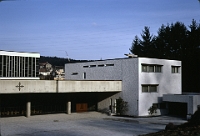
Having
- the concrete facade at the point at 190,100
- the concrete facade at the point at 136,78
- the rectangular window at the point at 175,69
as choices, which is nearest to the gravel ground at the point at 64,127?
the concrete facade at the point at 136,78

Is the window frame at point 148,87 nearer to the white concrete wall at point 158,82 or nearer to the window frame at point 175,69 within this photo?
the white concrete wall at point 158,82

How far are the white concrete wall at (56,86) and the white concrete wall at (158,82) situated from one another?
113 inches

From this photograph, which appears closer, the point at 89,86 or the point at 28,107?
the point at 28,107

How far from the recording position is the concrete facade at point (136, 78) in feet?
108

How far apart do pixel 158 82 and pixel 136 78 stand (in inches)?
134

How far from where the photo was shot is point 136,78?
32.8 metres

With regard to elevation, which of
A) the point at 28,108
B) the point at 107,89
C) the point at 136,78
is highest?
the point at 136,78

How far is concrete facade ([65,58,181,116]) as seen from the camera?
3288 cm

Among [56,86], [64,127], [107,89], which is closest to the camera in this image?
[64,127]

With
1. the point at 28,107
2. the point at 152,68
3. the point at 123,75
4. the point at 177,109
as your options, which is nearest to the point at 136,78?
the point at 123,75

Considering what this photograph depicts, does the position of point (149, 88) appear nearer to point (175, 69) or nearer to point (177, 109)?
point (177, 109)

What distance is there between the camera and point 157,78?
34.7 metres

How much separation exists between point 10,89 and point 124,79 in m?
13.1

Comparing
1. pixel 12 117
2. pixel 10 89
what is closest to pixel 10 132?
pixel 10 89
